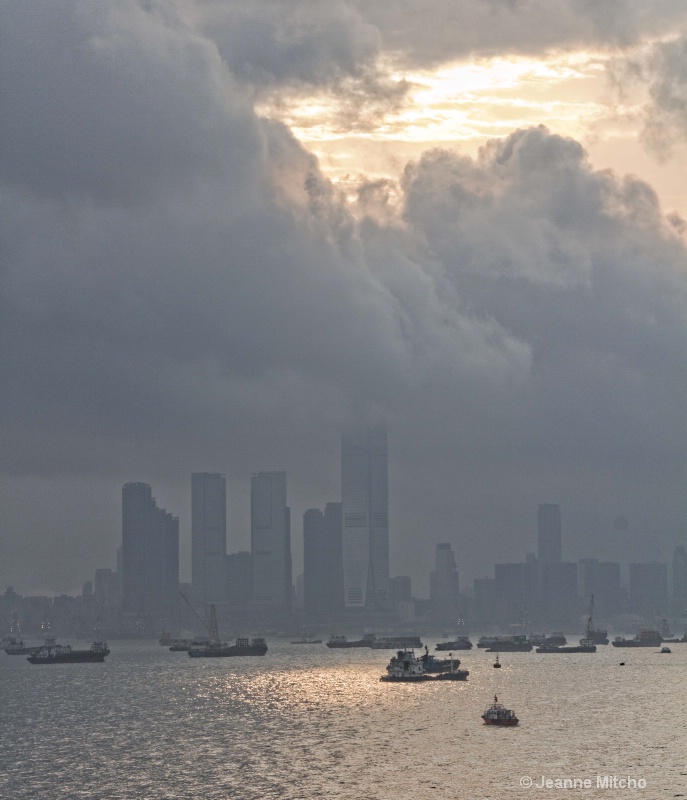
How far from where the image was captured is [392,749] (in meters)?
193

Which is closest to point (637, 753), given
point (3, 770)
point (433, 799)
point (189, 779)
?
point (433, 799)

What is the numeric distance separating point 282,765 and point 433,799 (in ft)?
110

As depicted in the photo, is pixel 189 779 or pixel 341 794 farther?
pixel 189 779

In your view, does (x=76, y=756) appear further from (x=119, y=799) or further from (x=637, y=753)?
(x=637, y=753)

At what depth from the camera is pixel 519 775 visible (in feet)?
544

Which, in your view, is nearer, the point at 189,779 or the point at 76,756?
the point at 189,779

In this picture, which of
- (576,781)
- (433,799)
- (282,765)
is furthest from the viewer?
(282,765)

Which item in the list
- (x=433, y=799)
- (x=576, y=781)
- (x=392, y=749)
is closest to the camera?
(x=433, y=799)

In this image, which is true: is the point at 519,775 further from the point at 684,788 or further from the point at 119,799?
the point at 119,799

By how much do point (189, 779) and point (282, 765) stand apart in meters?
15.5

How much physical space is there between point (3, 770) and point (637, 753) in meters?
89.0

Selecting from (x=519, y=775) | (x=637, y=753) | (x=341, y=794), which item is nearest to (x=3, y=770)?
(x=341, y=794)

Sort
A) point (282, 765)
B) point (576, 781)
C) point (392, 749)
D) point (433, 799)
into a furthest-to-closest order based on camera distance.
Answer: point (392, 749) < point (282, 765) < point (576, 781) < point (433, 799)

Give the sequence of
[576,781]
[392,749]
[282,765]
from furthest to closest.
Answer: [392,749] → [282,765] → [576,781]
